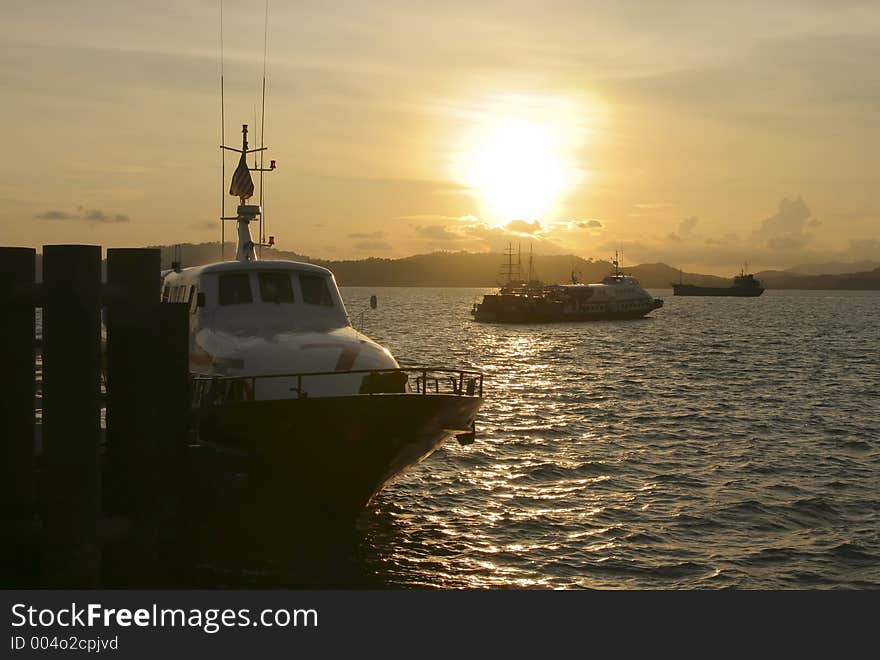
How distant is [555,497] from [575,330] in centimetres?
9908

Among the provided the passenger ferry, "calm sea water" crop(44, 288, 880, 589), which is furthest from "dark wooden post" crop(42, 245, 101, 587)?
the passenger ferry

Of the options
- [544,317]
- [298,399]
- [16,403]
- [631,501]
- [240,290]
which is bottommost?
[631,501]

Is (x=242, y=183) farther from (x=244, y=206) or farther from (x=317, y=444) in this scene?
(x=317, y=444)

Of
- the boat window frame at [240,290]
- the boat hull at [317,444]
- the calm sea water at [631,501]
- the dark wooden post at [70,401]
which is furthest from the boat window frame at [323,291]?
the dark wooden post at [70,401]

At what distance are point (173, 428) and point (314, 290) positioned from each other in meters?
8.33

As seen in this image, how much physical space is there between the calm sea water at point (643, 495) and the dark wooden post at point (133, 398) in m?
5.80

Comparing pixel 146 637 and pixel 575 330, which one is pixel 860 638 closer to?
pixel 146 637

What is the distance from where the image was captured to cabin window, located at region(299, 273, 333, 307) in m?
18.1

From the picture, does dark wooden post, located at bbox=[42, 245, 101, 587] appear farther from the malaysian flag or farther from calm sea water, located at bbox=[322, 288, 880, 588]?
the malaysian flag

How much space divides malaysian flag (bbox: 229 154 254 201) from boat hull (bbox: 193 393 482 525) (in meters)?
9.18

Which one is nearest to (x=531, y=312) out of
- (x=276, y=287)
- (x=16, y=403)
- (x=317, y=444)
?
(x=276, y=287)

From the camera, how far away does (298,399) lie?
14164 mm

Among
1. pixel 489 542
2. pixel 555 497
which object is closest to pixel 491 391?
pixel 555 497

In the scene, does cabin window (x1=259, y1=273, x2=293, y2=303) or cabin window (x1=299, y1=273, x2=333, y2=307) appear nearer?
cabin window (x1=259, y1=273, x2=293, y2=303)
